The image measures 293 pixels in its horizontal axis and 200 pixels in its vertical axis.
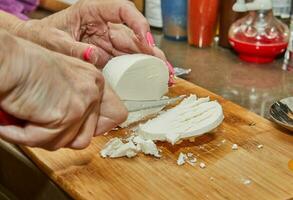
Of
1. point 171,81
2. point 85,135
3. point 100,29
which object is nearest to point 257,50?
point 171,81

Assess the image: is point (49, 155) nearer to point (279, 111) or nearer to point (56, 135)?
point (56, 135)

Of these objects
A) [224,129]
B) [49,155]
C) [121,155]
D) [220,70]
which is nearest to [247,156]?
[224,129]

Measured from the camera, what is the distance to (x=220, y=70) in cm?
135

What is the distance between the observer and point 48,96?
65 centimetres

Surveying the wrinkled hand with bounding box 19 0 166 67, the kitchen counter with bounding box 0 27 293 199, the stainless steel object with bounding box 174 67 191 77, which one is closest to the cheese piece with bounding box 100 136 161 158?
the kitchen counter with bounding box 0 27 293 199

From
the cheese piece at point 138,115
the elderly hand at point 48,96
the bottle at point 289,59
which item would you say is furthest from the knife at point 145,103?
the bottle at point 289,59

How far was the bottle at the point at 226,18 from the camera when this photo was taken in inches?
55.7

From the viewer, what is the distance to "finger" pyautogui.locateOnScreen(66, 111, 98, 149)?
0.74 m

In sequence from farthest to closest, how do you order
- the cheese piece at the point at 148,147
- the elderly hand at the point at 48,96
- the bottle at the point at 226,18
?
1. the bottle at the point at 226,18
2. the cheese piece at the point at 148,147
3. the elderly hand at the point at 48,96

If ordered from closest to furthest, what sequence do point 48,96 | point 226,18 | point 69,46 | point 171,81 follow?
1. point 48,96
2. point 69,46
3. point 171,81
4. point 226,18

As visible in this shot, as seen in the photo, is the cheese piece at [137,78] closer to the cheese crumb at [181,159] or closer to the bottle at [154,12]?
the cheese crumb at [181,159]

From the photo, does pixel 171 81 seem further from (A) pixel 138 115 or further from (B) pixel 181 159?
(B) pixel 181 159

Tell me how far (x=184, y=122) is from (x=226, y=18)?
1.69ft

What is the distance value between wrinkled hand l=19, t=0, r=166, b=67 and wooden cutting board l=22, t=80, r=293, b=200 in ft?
0.69
